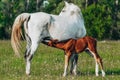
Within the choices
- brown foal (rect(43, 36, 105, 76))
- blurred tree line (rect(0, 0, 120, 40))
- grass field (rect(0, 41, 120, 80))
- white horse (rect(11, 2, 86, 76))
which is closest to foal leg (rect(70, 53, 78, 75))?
grass field (rect(0, 41, 120, 80))

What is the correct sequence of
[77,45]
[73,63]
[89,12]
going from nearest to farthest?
[77,45] < [73,63] < [89,12]

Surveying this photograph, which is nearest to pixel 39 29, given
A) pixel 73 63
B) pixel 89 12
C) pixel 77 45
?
pixel 77 45

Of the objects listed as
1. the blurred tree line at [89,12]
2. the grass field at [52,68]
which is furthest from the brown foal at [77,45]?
the blurred tree line at [89,12]

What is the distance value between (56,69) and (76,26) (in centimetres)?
202

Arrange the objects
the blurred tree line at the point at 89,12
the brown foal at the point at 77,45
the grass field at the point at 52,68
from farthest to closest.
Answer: the blurred tree line at the point at 89,12
the brown foal at the point at 77,45
the grass field at the point at 52,68

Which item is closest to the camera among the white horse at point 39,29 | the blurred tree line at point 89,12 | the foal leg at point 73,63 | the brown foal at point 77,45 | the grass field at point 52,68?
the grass field at point 52,68

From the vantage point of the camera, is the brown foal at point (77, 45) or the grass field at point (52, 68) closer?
the grass field at point (52, 68)

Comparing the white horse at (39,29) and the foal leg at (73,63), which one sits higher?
the white horse at (39,29)

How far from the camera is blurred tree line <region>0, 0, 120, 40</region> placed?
48719 millimetres

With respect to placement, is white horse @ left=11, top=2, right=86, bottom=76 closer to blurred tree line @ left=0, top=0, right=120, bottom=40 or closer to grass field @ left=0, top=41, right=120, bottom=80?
grass field @ left=0, top=41, right=120, bottom=80

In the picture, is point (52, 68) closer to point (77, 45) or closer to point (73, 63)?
point (73, 63)

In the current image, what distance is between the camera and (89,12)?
49031 millimetres

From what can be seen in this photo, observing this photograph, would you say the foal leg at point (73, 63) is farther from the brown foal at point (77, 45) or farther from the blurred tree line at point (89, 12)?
the blurred tree line at point (89, 12)

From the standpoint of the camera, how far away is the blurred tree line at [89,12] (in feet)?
160
